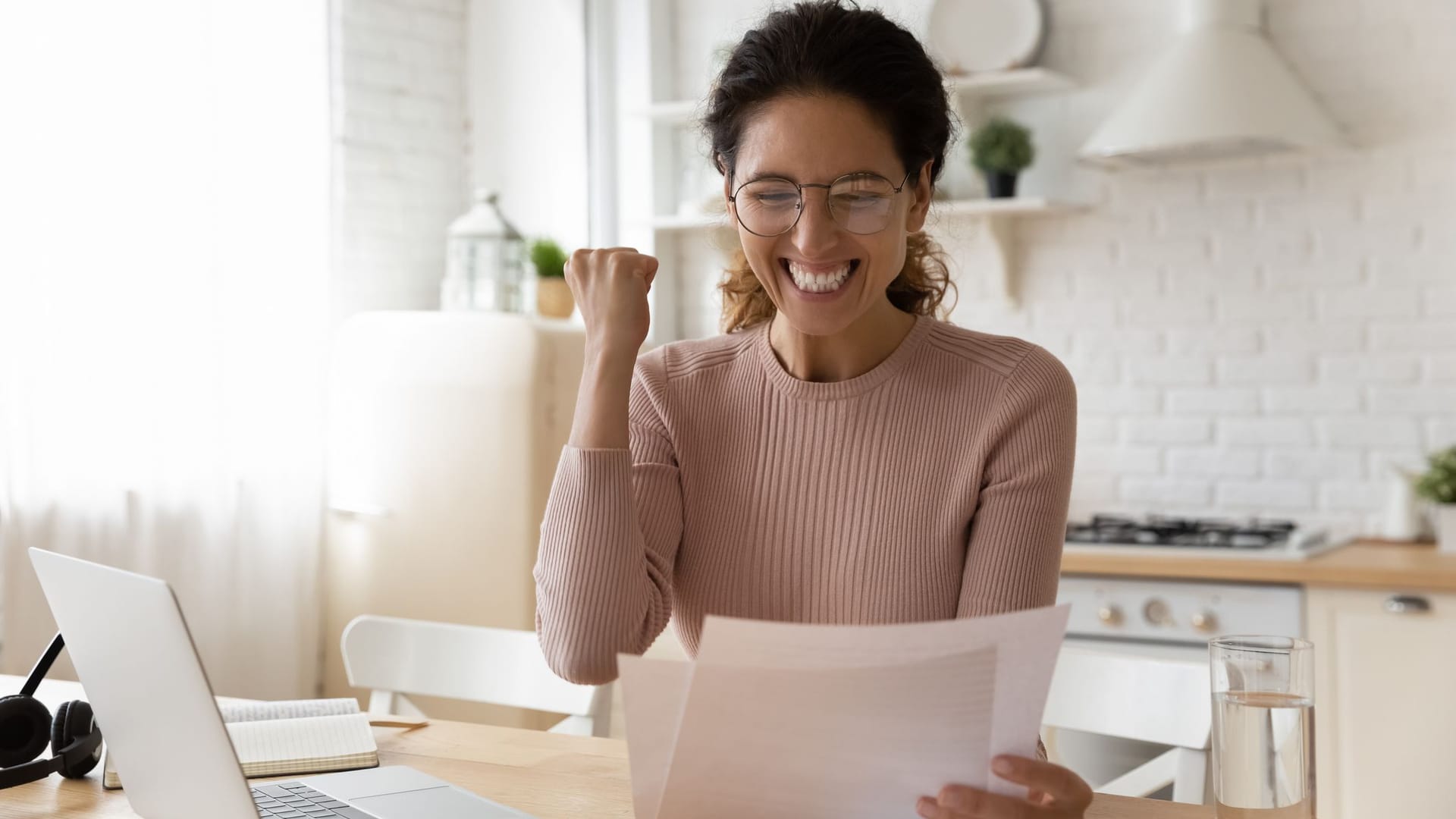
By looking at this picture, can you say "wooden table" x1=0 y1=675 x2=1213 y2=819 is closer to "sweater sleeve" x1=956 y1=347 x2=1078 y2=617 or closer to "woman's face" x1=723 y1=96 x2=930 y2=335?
"sweater sleeve" x1=956 y1=347 x2=1078 y2=617

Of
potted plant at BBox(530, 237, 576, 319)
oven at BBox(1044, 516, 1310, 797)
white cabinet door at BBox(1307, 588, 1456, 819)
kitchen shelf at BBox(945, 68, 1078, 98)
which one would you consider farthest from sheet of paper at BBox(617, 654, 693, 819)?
potted plant at BBox(530, 237, 576, 319)

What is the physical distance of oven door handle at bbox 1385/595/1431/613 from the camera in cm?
257

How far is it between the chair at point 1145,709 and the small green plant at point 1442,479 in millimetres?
1580

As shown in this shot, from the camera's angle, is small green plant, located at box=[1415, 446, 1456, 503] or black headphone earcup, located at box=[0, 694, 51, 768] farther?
small green plant, located at box=[1415, 446, 1456, 503]

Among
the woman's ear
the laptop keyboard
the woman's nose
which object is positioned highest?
the woman's ear

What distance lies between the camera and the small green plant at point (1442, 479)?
2.83 m

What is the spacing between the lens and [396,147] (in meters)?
3.71

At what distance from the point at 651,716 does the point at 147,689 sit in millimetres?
420

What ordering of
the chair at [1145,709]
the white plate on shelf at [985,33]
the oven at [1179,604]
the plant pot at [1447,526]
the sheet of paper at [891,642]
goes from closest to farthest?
the sheet of paper at [891,642]
the chair at [1145,709]
the oven at [1179,604]
the plant pot at [1447,526]
the white plate on shelf at [985,33]

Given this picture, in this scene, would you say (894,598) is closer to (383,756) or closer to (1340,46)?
(383,756)

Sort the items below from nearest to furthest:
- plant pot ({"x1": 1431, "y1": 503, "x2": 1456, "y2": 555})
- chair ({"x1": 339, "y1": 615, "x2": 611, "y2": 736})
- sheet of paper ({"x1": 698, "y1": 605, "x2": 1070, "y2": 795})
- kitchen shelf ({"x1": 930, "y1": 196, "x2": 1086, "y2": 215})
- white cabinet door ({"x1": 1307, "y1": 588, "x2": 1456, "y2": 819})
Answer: sheet of paper ({"x1": 698, "y1": 605, "x2": 1070, "y2": 795}), chair ({"x1": 339, "y1": 615, "x2": 611, "y2": 736}), white cabinet door ({"x1": 1307, "y1": 588, "x2": 1456, "y2": 819}), plant pot ({"x1": 1431, "y1": 503, "x2": 1456, "y2": 555}), kitchen shelf ({"x1": 930, "y1": 196, "x2": 1086, "y2": 215})

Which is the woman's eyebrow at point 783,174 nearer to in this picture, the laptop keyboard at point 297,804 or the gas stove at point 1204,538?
the laptop keyboard at point 297,804

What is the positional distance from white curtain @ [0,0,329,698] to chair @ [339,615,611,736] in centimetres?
109

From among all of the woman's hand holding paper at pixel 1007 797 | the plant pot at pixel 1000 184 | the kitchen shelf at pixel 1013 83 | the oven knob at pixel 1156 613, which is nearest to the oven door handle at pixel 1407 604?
the oven knob at pixel 1156 613
